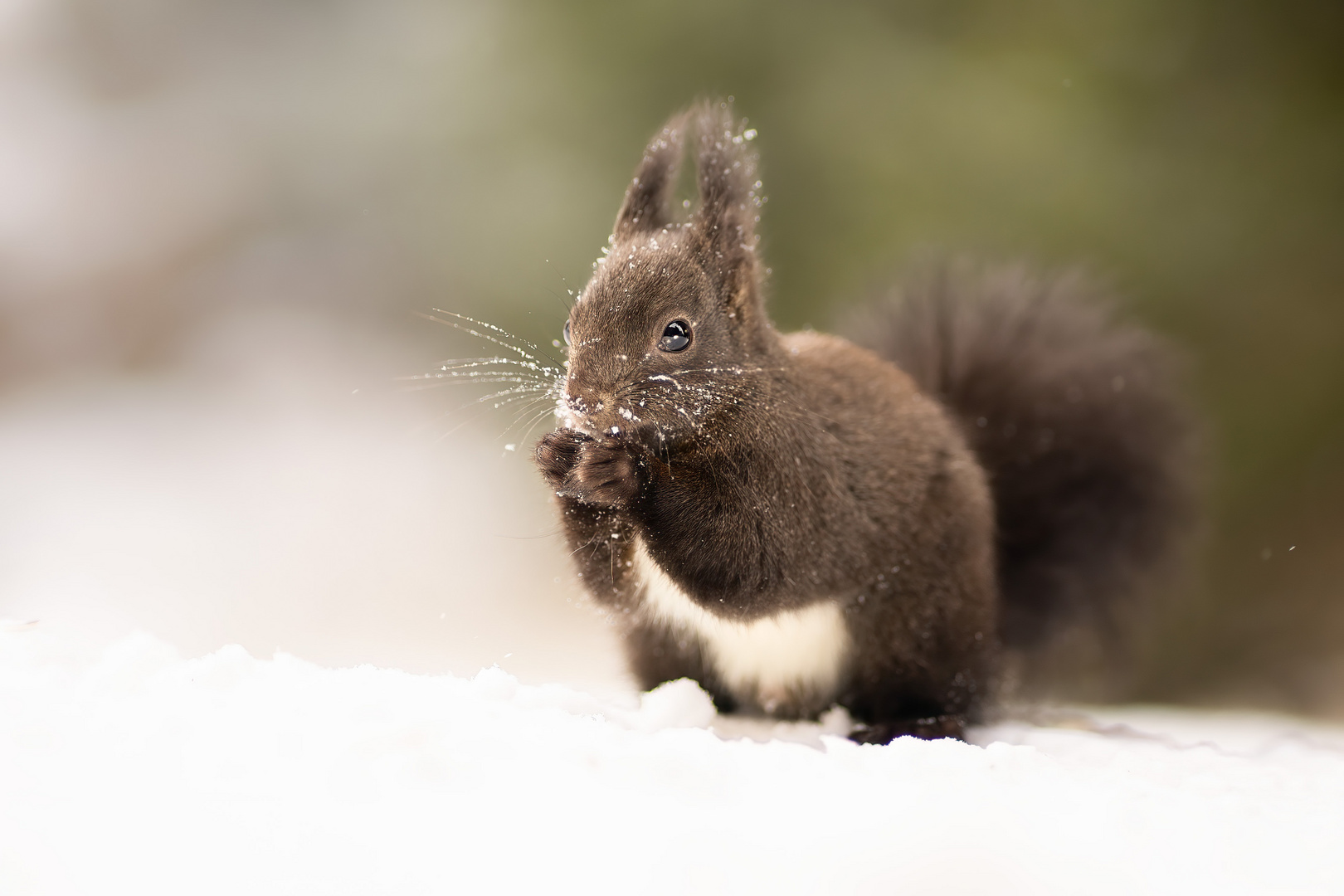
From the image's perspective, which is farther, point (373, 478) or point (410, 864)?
point (373, 478)

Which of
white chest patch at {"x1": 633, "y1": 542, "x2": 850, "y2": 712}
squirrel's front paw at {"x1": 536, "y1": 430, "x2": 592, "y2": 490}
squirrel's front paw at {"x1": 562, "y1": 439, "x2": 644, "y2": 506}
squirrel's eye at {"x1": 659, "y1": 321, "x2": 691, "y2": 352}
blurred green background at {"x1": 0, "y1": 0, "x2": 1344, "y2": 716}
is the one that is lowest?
white chest patch at {"x1": 633, "y1": 542, "x2": 850, "y2": 712}

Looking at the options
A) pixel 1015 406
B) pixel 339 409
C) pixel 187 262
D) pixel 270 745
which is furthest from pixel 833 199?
pixel 270 745

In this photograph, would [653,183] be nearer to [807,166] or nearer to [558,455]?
[558,455]

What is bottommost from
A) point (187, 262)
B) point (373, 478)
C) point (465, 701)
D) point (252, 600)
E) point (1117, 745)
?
point (465, 701)

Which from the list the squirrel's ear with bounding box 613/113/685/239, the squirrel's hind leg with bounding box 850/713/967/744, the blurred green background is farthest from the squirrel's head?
the blurred green background

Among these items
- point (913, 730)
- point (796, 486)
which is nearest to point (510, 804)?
point (796, 486)

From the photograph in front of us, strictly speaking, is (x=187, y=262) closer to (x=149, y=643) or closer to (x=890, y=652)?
(x=149, y=643)

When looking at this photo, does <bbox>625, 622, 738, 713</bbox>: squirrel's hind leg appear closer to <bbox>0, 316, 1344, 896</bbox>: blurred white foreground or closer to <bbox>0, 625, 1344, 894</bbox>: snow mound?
<bbox>0, 316, 1344, 896</bbox>: blurred white foreground
